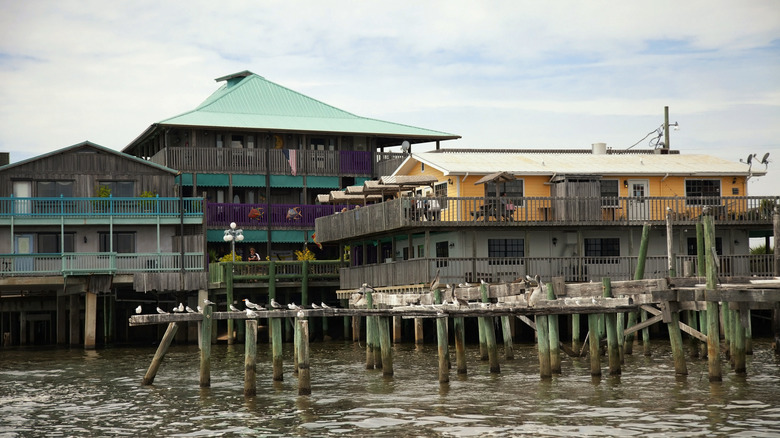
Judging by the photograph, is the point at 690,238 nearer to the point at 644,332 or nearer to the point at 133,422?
the point at 644,332

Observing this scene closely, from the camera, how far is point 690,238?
5212 cm

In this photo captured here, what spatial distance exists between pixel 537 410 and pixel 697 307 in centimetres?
691

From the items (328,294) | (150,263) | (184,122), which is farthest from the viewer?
(184,122)

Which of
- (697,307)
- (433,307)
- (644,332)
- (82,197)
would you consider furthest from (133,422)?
(82,197)

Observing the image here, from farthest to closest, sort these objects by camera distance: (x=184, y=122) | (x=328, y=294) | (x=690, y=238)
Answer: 1. (x=184, y=122)
2. (x=328, y=294)
3. (x=690, y=238)

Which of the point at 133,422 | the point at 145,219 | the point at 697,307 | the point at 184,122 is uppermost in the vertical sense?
the point at 184,122

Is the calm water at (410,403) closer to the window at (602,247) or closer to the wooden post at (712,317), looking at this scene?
the wooden post at (712,317)

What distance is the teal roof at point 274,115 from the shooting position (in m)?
67.0

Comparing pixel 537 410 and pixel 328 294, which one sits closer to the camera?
pixel 537 410

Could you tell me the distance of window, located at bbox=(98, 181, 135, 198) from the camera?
199 ft

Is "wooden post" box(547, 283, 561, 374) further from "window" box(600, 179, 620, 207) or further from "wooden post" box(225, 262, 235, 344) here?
"wooden post" box(225, 262, 235, 344)

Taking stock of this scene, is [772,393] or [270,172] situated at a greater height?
[270,172]

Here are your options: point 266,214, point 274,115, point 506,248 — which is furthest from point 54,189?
point 506,248

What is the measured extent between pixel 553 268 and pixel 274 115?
1090 inches
